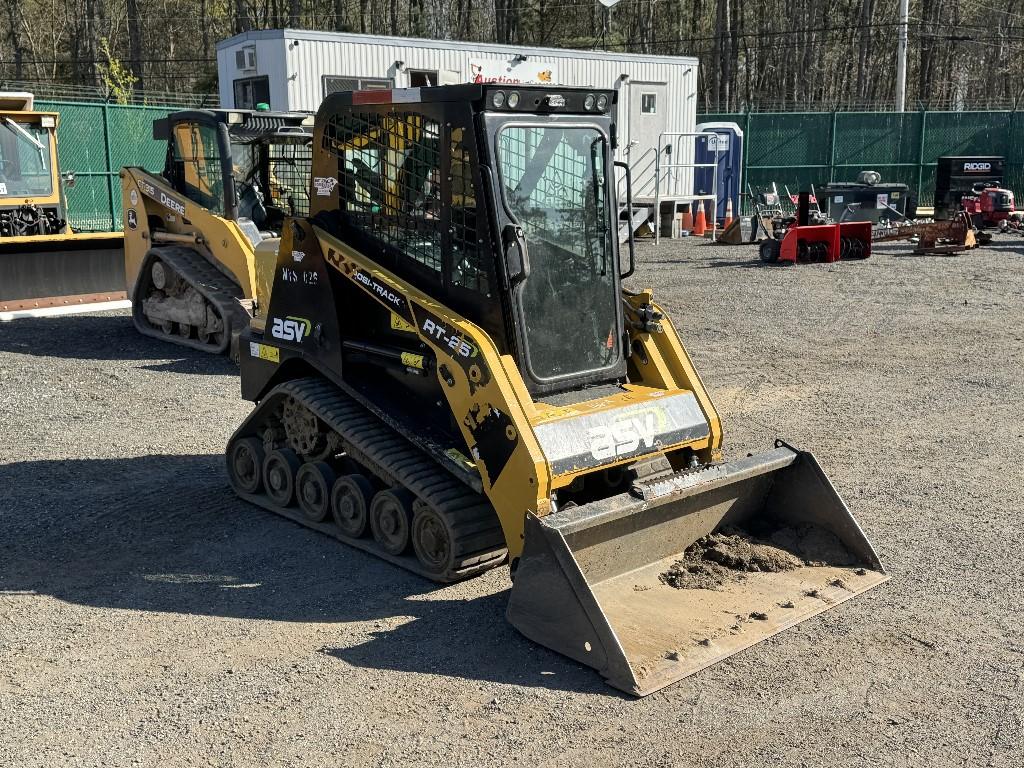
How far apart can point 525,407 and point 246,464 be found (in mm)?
2464

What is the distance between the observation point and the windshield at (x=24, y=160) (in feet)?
48.8

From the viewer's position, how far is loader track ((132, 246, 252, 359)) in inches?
438

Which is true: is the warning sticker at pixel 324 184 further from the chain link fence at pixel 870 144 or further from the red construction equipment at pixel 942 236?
the chain link fence at pixel 870 144

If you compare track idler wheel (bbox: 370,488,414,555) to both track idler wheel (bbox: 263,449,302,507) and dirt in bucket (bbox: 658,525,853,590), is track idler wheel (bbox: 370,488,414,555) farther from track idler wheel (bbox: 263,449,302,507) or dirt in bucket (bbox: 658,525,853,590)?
dirt in bucket (bbox: 658,525,853,590)

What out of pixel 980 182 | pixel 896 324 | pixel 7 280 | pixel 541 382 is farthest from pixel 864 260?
pixel 541 382

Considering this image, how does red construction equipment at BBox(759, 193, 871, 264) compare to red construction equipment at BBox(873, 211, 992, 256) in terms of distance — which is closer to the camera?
red construction equipment at BBox(759, 193, 871, 264)

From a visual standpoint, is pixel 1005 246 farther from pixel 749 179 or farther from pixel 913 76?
pixel 913 76

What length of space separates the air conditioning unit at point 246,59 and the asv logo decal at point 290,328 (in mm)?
13981

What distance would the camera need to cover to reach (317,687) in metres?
4.48

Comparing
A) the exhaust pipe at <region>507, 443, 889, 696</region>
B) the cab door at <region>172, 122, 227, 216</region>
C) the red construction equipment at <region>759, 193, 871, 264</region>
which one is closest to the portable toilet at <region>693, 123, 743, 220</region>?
the red construction equipment at <region>759, 193, 871, 264</region>

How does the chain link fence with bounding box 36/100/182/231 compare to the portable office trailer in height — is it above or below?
below

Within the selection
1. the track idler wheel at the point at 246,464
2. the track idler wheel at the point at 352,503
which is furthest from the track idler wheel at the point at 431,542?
the track idler wheel at the point at 246,464

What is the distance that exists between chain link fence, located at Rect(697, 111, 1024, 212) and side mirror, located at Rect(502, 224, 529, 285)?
24.5 metres

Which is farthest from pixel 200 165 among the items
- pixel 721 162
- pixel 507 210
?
pixel 721 162
